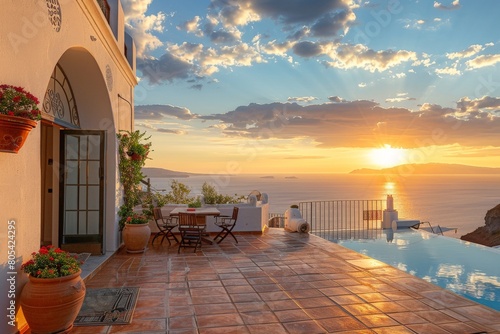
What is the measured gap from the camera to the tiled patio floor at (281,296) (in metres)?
3.67

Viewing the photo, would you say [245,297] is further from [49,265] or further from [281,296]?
[49,265]

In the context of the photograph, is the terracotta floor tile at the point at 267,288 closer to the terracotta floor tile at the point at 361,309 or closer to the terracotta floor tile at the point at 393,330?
the terracotta floor tile at the point at 361,309

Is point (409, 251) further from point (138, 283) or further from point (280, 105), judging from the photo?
point (280, 105)

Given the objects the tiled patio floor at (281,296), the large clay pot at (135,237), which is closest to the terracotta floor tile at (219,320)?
the tiled patio floor at (281,296)

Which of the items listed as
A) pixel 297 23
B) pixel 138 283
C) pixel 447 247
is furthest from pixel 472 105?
pixel 138 283

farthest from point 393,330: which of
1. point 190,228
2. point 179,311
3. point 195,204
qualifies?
point 195,204

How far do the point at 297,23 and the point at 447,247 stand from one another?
6.22 meters

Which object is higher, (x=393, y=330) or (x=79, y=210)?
(x=79, y=210)

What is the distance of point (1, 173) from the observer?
2.99 meters

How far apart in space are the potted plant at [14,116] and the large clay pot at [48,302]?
117 cm

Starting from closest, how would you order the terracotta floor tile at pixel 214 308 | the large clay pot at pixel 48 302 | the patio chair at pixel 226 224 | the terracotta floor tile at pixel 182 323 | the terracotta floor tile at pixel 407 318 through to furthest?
the large clay pot at pixel 48 302
the terracotta floor tile at pixel 182 323
the terracotta floor tile at pixel 407 318
the terracotta floor tile at pixel 214 308
the patio chair at pixel 226 224

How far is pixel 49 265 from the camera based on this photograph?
3361 mm

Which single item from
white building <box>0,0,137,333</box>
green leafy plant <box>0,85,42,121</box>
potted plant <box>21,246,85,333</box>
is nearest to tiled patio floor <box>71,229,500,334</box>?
potted plant <box>21,246,85,333</box>

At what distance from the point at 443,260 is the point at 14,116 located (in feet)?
25.4
